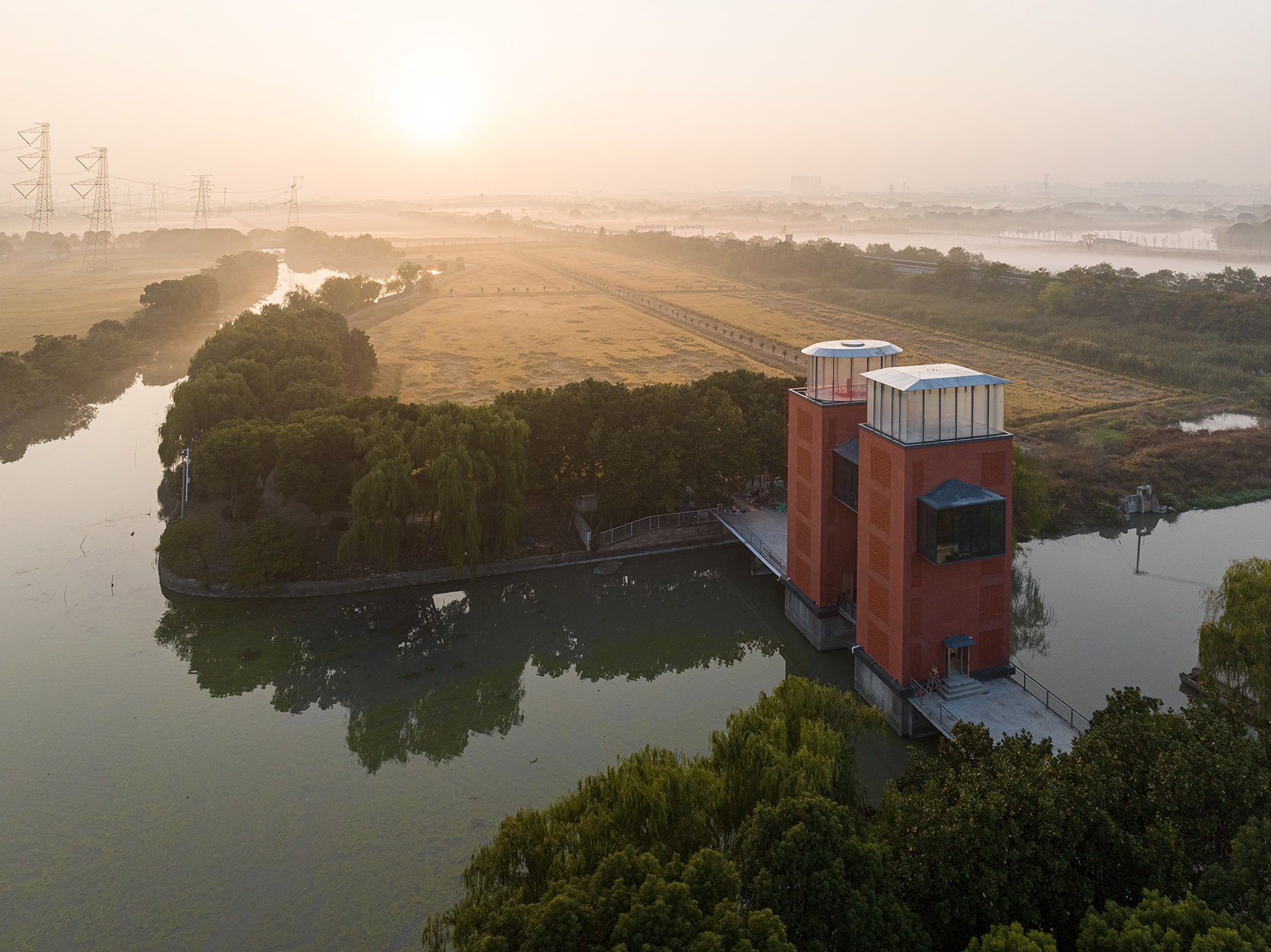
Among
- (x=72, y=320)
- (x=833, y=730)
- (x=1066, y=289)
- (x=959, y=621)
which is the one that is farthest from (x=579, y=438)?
(x=72, y=320)

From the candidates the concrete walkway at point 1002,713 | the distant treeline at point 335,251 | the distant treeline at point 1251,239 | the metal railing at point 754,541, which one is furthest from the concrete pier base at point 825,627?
the distant treeline at point 1251,239

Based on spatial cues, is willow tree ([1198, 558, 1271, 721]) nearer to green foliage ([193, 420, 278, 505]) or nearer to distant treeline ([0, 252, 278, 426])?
green foliage ([193, 420, 278, 505])

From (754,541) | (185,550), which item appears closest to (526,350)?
(185,550)

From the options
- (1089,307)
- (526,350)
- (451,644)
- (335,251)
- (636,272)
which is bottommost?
(451,644)

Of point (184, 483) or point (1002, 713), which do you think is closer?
point (1002, 713)

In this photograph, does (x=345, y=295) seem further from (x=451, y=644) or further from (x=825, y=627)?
(x=825, y=627)

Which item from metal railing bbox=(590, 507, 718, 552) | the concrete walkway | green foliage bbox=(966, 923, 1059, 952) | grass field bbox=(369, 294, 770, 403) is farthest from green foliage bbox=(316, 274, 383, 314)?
green foliage bbox=(966, 923, 1059, 952)

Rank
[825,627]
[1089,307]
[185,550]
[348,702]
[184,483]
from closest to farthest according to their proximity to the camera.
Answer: [348,702] < [825,627] < [185,550] < [184,483] < [1089,307]

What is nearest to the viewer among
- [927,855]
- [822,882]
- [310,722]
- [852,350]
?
[822,882]
